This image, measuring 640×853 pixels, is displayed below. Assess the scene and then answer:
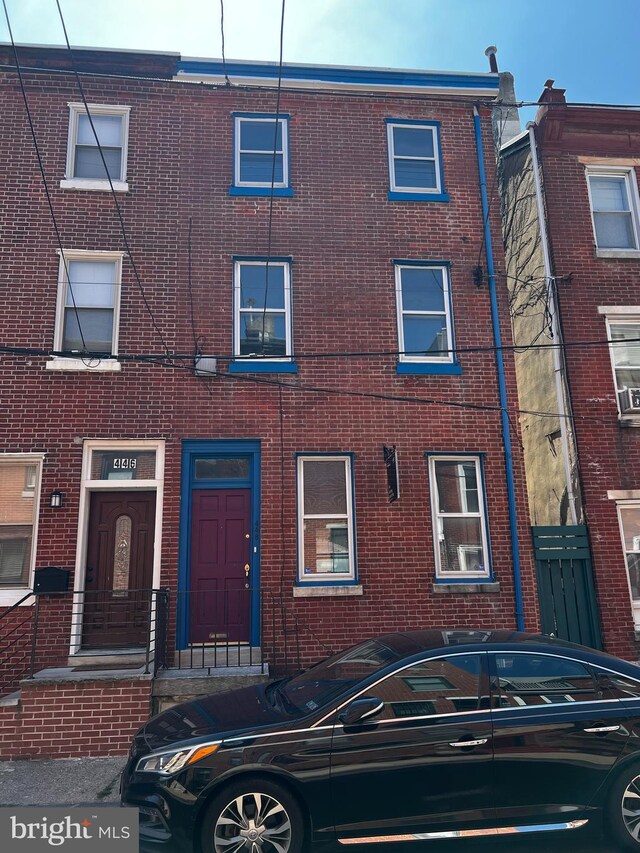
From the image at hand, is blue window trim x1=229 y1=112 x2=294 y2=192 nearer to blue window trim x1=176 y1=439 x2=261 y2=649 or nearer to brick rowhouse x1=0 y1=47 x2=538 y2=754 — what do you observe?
brick rowhouse x1=0 y1=47 x2=538 y2=754

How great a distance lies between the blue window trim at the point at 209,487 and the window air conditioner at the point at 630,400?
624cm

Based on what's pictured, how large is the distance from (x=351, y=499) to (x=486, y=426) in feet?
8.22

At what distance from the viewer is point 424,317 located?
1028 cm

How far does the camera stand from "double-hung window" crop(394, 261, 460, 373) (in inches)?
393

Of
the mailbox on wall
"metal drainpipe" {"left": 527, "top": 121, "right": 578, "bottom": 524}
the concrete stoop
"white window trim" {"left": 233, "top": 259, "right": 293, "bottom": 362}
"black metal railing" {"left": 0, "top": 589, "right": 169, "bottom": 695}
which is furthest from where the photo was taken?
"metal drainpipe" {"left": 527, "top": 121, "right": 578, "bottom": 524}

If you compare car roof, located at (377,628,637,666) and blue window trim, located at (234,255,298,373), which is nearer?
car roof, located at (377,628,637,666)

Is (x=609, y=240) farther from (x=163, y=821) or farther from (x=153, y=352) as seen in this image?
(x=163, y=821)

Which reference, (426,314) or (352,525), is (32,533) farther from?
(426,314)

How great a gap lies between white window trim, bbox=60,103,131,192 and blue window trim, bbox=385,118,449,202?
4461mm

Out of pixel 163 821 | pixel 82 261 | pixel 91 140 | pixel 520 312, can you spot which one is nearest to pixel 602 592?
pixel 520 312

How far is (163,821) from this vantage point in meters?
4.29

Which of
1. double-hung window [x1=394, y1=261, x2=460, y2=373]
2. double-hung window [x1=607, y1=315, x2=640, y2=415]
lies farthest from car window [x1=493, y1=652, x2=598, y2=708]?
double-hung window [x1=607, y1=315, x2=640, y2=415]

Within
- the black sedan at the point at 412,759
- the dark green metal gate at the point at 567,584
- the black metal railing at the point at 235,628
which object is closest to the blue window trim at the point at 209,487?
the black metal railing at the point at 235,628

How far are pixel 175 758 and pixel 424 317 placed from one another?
7.74 metres
